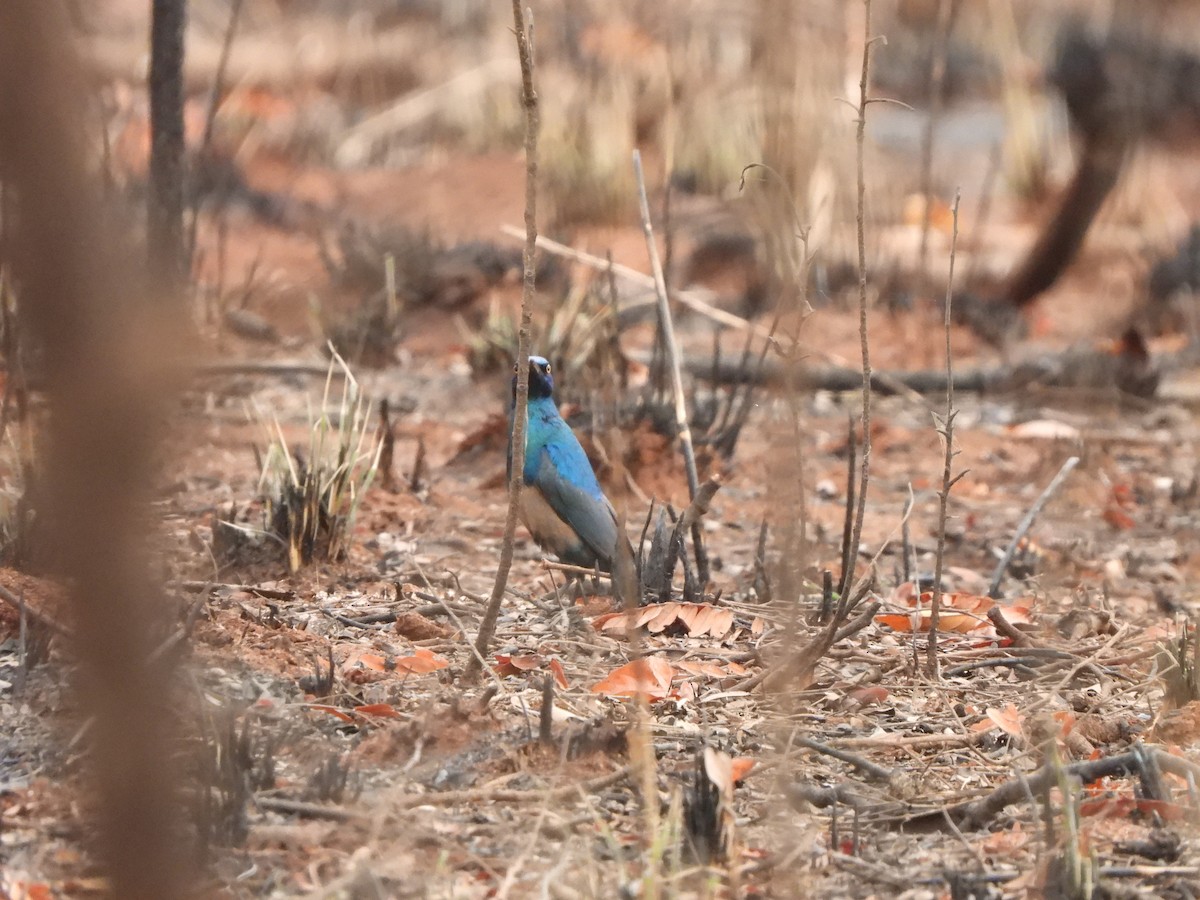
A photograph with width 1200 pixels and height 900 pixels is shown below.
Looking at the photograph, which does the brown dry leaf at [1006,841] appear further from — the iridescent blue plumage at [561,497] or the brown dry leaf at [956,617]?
the iridescent blue plumage at [561,497]

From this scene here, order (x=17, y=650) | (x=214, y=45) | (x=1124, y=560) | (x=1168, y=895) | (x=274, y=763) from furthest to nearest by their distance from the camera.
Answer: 1. (x=214, y=45)
2. (x=1124, y=560)
3. (x=17, y=650)
4. (x=274, y=763)
5. (x=1168, y=895)

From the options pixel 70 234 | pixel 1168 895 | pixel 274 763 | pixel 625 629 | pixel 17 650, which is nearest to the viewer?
pixel 70 234

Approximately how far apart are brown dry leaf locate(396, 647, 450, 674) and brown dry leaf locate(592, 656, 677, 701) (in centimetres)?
35

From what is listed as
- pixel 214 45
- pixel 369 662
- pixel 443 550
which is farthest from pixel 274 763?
pixel 214 45

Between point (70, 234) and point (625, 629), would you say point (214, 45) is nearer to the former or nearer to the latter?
point (625, 629)

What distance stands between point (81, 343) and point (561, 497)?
12.2 ft

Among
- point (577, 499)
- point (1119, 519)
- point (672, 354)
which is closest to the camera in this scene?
point (672, 354)

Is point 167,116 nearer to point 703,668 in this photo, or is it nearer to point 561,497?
point 561,497

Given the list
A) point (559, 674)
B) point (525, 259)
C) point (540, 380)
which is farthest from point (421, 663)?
point (540, 380)

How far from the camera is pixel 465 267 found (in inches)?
315

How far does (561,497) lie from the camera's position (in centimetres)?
460

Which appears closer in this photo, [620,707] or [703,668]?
[620,707]

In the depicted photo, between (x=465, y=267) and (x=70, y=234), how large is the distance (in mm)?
7178

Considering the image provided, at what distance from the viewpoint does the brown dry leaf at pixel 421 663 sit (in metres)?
3.13
